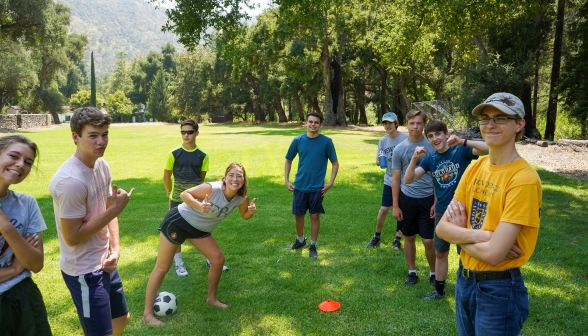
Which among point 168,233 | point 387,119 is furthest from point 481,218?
point 387,119

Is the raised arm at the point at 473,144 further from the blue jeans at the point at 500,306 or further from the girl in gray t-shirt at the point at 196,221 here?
the girl in gray t-shirt at the point at 196,221

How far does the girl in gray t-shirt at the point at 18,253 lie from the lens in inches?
100

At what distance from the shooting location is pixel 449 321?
4.67 m

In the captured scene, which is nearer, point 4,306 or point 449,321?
point 4,306

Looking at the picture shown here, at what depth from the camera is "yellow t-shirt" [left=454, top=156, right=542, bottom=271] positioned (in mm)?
2354

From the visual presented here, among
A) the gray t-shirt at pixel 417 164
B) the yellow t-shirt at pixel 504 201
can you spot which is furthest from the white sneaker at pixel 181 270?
the yellow t-shirt at pixel 504 201

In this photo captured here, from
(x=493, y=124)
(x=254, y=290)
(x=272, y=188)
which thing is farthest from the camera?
(x=272, y=188)

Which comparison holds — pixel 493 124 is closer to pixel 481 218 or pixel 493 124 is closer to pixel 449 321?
pixel 481 218

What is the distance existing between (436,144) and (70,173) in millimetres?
3591

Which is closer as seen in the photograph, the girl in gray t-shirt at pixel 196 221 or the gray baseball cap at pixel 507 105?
the gray baseball cap at pixel 507 105

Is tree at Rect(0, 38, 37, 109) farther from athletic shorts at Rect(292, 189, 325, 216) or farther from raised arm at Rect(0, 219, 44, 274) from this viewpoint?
raised arm at Rect(0, 219, 44, 274)

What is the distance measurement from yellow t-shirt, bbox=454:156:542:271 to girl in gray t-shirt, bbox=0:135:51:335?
8.49 feet

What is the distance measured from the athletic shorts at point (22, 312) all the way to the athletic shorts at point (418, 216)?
13.6 ft

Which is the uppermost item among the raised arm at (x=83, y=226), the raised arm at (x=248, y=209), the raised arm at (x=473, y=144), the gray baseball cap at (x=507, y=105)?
the gray baseball cap at (x=507, y=105)
